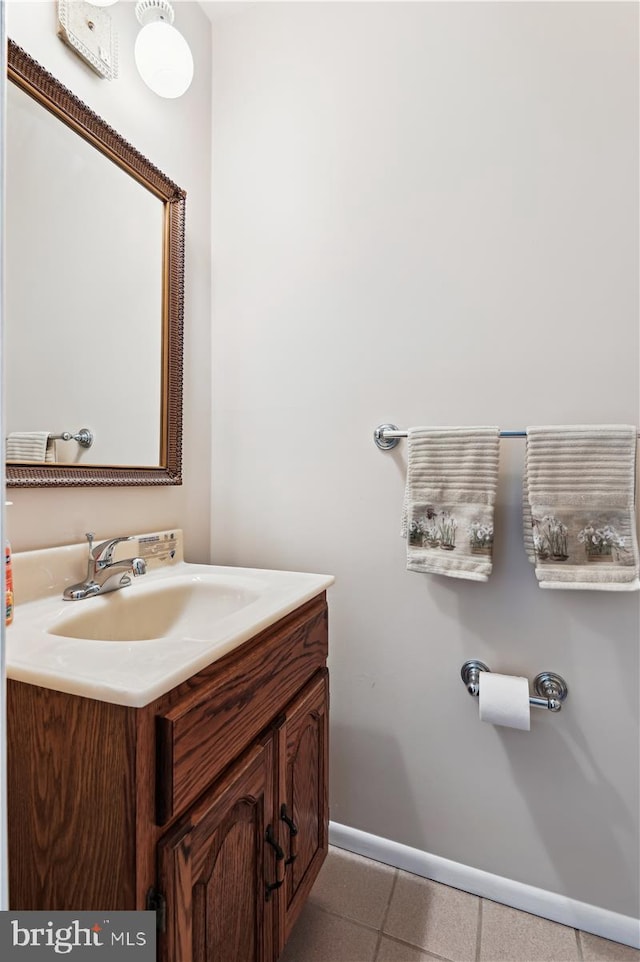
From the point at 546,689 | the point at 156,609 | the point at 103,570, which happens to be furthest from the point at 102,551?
the point at 546,689

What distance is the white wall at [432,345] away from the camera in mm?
1064

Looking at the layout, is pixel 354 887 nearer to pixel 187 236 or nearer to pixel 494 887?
pixel 494 887

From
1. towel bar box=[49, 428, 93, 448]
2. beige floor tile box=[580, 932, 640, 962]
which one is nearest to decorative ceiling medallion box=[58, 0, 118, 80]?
towel bar box=[49, 428, 93, 448]

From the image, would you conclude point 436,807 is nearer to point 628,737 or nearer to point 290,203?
point 628,737

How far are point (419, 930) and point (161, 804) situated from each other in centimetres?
95

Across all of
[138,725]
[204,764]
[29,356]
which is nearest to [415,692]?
[204,764]

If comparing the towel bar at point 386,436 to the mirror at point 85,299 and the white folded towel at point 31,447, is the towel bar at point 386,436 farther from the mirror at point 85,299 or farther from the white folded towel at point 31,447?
the white folded towel at point 31,447

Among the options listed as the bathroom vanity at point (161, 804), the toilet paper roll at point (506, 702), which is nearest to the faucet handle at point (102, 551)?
the bathroom vanity at point (161, 804)

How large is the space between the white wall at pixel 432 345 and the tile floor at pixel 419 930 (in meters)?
0.09

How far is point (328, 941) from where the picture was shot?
3.49 ft

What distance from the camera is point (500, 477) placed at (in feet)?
3.76

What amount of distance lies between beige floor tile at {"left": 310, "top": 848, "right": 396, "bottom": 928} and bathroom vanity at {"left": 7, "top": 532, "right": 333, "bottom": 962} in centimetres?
43

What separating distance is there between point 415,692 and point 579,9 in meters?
1.72

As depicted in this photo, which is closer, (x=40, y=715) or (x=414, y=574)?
(x=40, y=715)
